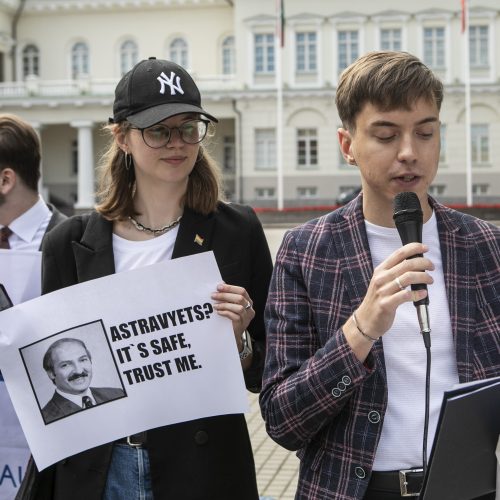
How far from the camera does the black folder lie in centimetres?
163

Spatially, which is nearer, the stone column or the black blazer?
the black blazer

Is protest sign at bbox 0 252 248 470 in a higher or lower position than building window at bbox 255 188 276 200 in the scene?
lower

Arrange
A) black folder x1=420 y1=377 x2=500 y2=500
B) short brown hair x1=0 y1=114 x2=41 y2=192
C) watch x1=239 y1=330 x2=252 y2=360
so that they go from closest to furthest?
1. black folder x1=420 y1=377 x2=500 y2=500
2. watch x1=239 y1=330 x2=252 y2=360
3. short brown hair x1=0 y1=114 x2=41 y2=192

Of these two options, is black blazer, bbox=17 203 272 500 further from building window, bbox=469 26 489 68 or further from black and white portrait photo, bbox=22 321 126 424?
building window, bbox=469 26 489 68

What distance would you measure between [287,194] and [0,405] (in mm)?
38726

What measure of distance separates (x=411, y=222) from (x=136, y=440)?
1032mm

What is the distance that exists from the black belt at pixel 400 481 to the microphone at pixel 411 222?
0.96ft

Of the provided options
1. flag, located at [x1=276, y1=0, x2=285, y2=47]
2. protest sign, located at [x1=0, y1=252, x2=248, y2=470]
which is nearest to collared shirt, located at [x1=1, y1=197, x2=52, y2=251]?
protest sign, located at [x1=0, y1=252, x2=248, y2=470]

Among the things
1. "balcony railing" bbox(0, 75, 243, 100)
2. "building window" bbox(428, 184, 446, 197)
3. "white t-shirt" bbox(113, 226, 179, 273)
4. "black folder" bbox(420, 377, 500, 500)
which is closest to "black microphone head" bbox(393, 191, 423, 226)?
"black folder" bbox(420, 377, 500, 500)

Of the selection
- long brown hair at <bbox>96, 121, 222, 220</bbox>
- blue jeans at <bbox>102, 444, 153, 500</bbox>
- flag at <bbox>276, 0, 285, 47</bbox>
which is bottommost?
blue jeans at <bbox>102, 444, 153, 500</bbox>

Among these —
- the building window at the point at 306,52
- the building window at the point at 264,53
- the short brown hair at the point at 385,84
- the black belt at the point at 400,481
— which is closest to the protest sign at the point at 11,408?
the short brown hair at the point at 385,84

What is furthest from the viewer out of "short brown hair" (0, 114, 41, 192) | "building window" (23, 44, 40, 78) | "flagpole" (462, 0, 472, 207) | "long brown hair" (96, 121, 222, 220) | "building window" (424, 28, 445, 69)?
"building window" (23, 44, 40, 78)

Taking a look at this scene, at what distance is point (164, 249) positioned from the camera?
2539mm

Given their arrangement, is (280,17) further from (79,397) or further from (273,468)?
(79,397)
